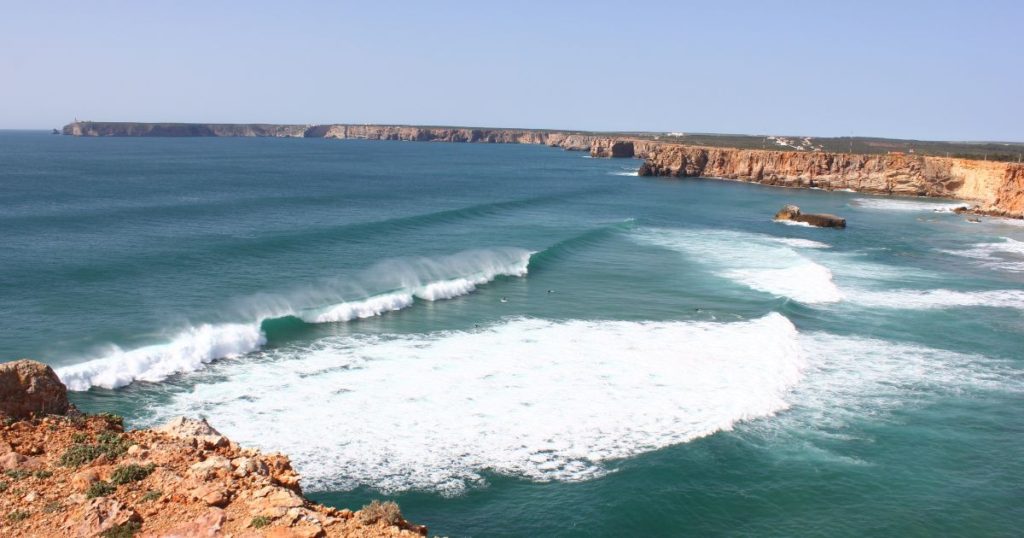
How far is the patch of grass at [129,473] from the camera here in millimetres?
10062

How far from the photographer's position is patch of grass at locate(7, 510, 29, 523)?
912cm

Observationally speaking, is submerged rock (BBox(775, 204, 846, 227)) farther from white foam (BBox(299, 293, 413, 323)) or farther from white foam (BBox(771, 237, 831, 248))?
white foam (BBox(299, 293, 413, 323))

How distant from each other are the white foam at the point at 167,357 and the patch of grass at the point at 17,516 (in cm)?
1254

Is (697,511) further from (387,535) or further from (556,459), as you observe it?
(387,535)

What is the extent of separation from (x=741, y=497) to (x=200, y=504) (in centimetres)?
1054

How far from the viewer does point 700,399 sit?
20375 millimetres

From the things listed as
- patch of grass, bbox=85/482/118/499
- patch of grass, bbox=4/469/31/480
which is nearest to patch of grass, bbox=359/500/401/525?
patch of grass, bbox=85/482/118/499

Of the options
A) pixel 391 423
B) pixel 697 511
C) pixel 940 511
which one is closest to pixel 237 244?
pixel 391 423

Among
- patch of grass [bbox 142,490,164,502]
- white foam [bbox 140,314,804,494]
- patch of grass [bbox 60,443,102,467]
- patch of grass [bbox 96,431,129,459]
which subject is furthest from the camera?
white foam [bbox 140,314,804,494]

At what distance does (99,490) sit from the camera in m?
9.77

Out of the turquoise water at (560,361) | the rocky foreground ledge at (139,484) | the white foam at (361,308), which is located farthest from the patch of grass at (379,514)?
the white foam at (361,308)

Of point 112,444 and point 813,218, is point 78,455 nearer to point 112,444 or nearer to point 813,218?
point 112,444

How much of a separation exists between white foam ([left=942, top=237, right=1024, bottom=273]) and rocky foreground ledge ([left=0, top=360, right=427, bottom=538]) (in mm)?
44899

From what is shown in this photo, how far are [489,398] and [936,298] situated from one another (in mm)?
24970
